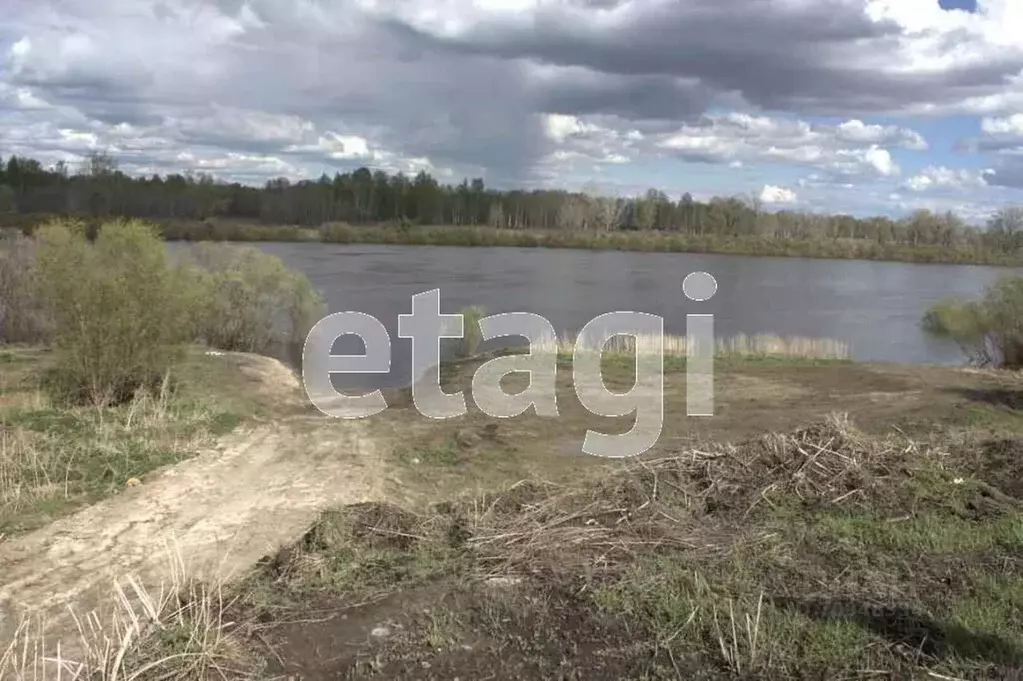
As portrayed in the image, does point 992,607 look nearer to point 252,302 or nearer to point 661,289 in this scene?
point 252,302

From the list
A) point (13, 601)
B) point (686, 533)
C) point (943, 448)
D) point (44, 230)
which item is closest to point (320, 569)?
point (13, 601)

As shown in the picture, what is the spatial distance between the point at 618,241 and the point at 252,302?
1971 inches

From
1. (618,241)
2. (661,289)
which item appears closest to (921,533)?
(661,289)

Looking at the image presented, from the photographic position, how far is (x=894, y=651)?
14.7 ft

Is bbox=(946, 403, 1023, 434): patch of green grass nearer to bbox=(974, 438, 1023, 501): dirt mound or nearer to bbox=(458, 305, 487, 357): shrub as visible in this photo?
bbox=(974, 438, 1023, 501): dirt mound

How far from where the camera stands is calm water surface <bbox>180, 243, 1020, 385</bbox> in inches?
1033

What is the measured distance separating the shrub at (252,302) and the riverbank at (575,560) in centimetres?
943

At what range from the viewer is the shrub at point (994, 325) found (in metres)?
18.8

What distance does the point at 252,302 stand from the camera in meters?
19.6

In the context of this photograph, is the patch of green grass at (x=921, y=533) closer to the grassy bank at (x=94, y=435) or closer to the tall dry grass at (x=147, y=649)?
the tall dry grass at (x=147, y=649)

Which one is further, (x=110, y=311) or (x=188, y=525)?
(x=110, y=311)

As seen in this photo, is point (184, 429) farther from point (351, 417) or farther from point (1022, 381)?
point (1022, 381)

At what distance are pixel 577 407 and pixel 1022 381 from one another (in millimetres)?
8104

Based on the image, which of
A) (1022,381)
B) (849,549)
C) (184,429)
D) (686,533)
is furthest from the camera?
(1022,381)
